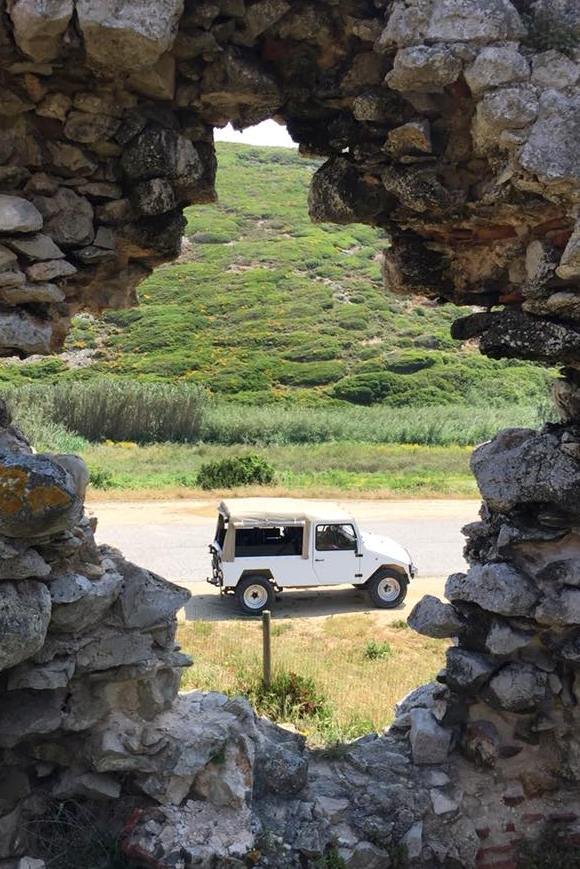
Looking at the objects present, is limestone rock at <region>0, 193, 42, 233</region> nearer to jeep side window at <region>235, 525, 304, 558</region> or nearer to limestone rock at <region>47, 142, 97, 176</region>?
limestone rock at <region>47, 142, 97, 176</region>

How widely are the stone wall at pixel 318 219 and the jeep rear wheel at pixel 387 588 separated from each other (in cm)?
649

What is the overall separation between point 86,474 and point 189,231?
5976cm

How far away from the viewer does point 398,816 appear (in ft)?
17.7

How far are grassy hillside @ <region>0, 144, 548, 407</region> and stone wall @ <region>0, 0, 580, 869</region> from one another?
3380cm

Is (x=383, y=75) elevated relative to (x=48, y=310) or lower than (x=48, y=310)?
elevated

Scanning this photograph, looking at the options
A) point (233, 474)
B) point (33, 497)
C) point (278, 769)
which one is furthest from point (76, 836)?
point (233, 474)

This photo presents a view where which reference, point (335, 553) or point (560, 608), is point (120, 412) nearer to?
point (335, 553)

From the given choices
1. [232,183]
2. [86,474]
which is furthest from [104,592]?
[232,183]

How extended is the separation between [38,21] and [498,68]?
8.63ft

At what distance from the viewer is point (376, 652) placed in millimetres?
10211

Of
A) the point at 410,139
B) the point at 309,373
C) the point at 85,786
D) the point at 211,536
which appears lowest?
the point at 309,373

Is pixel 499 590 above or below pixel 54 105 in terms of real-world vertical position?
below

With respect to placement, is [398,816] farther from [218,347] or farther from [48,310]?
[218,347]

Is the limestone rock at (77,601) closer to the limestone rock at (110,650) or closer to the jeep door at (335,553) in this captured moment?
the limestone rock at (110,650)
